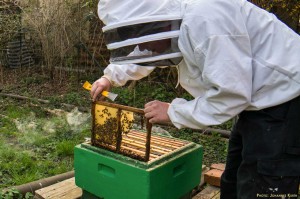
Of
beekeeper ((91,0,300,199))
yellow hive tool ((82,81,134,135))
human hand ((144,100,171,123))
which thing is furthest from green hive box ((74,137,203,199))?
beekeeper ((91,0,300,199))

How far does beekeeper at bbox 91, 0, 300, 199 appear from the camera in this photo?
1520mm

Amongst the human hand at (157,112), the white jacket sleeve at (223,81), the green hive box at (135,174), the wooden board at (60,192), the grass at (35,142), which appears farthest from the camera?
the grass at (35,142)

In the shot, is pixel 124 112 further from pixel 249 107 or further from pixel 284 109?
pixel 284 109

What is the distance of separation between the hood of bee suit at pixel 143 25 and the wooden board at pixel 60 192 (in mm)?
1434

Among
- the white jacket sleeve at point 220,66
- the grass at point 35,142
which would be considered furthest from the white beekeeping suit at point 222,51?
the grass at point 35,142

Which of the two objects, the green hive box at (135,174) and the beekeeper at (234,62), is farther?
the green hive box at (135,174)

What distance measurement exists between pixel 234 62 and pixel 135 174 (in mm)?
858

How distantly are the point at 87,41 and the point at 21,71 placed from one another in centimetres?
194

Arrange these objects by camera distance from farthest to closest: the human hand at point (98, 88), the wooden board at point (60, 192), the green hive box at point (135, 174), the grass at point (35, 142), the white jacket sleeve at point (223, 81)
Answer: the grass at point (35, 142) < the wooden board at point (60, 192) < the human hand at point (98, 88) < the green hive box at point (135, 174) < the white jacket sleeve at point (223, 81)

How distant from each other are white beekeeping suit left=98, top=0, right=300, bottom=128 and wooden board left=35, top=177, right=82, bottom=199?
1365mm

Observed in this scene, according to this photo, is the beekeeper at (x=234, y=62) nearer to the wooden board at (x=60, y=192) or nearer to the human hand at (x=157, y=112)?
the human hand at (x=157, y=112)

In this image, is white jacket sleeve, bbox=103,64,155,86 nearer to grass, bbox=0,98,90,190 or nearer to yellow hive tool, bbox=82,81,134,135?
yellow hive tool, bbox=82,81,134,135

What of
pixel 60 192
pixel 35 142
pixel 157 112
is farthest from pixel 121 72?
pixel 35 142

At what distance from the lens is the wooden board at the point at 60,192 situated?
104 inches
